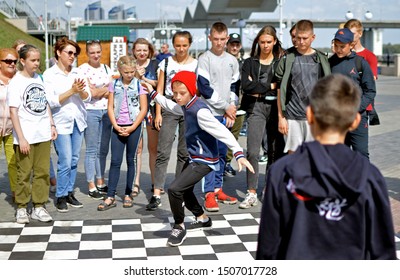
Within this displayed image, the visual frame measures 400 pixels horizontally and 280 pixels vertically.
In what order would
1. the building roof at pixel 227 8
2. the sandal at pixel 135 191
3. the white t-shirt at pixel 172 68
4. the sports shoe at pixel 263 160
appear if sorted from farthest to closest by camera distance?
the building roof at pixel 227 8, the sports shoe at pixel 263 160, the sandal at pixel 135 191, the white t-shirt at pixel 172 68

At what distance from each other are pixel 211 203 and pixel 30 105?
7.21 ft

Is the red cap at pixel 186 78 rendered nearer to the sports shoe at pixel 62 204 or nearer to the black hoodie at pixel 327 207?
the sports shoe at pixel 62 204

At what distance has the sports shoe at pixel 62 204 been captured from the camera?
6.52m

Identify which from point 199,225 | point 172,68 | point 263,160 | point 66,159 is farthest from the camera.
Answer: point 263,160

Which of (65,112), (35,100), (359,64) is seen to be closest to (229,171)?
(65,112)

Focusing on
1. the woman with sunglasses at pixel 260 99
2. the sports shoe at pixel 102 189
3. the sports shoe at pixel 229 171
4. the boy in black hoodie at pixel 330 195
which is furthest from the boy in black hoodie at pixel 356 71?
the boy in black hoodie at pixel 330 195

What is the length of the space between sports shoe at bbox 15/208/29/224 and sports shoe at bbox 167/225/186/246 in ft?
5.54

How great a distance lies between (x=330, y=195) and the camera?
2.20 metres

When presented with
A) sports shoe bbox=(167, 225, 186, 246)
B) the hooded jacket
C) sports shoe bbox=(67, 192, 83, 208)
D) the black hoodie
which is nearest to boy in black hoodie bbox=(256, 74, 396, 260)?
the black hoodie

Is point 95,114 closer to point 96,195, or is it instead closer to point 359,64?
point 96,195

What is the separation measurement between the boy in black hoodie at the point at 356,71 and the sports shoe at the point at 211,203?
1622 millimetres

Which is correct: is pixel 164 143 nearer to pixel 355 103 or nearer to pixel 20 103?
pixel 20 103

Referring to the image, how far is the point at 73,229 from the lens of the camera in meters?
5.86

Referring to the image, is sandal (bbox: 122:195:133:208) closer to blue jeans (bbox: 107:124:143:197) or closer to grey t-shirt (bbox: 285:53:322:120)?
blue jeans (bbox: 107:124:143:197)
